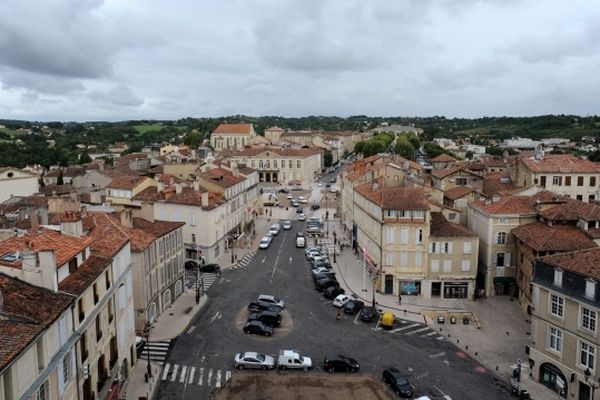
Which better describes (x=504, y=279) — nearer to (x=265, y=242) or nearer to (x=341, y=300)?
(x=341, y=300)

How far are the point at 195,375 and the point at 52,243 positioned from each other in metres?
14.6

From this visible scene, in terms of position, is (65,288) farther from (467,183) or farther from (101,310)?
(467,183)

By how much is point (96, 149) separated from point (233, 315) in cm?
16785

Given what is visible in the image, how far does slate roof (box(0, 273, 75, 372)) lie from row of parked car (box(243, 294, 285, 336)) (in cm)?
2235

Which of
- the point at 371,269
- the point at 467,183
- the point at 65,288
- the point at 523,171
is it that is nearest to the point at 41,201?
the point at 371,269

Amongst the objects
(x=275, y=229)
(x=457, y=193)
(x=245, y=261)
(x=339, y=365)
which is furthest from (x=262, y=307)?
(x=275, y=229)

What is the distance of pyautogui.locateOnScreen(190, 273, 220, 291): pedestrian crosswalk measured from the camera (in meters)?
57.9

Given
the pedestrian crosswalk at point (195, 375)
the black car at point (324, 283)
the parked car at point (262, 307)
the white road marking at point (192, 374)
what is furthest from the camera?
the black car at point (324, 283)

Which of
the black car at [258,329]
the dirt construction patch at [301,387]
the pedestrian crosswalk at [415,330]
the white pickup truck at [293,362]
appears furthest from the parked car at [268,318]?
the pedestrian crosswalk at [415,330]

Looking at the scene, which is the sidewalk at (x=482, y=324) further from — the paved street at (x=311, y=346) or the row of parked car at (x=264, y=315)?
the row of parked car at (x=264, y=315)

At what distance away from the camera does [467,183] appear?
8231 cm

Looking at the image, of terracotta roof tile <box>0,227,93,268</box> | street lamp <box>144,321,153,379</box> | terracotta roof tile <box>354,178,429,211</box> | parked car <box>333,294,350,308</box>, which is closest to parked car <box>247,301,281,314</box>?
parked car <box>333,294,350,308</box>

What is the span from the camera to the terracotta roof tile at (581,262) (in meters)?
33.6

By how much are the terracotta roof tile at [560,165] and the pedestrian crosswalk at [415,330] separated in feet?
119
